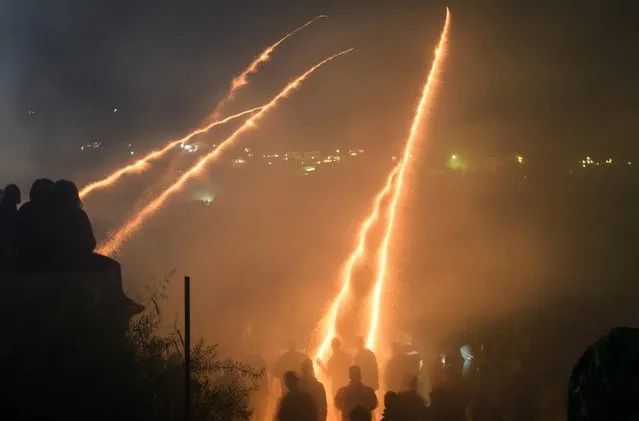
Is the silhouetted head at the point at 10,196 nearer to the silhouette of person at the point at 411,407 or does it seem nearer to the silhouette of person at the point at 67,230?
the silhouette of person at the point at 67,230

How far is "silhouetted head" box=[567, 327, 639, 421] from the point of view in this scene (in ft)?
5.90

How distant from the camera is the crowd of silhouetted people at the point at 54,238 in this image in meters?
5.19

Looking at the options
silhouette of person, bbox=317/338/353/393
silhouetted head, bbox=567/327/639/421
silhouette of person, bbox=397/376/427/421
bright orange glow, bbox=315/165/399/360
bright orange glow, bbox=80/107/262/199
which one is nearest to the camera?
silhouetted head, bbox=567/327/639/421

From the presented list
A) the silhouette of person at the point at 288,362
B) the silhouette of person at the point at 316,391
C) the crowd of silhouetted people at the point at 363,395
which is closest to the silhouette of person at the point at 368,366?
the crowd of silhouetted people at the point at 363,395

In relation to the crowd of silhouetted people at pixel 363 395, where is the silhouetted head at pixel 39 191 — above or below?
above

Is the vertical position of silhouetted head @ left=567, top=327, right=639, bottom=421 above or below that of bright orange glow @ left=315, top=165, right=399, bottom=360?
below

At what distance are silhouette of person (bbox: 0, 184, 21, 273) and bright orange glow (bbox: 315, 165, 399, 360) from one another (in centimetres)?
637

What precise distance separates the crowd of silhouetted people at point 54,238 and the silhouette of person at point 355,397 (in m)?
A: 2.84

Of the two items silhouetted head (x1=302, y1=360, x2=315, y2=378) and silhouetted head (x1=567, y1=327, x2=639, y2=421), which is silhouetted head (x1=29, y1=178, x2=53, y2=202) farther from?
silhouetted head (x1=567, y1=327, x2=639, y2=421)

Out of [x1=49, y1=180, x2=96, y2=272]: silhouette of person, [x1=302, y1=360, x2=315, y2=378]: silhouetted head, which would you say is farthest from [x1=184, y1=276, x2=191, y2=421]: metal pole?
[x1=302, y1=360, x2=315, y2=378]: silhouetted head

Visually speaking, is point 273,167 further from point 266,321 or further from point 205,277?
point 266,321

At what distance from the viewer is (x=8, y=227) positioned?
5.96 metres

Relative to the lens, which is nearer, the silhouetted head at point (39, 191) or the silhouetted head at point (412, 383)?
the silhouetted head at point (39, 191)

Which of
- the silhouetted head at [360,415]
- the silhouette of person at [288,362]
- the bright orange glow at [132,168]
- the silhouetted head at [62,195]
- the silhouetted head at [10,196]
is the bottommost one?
the silhouetted head at [360,415]
